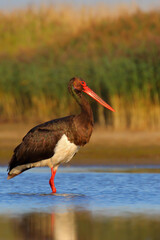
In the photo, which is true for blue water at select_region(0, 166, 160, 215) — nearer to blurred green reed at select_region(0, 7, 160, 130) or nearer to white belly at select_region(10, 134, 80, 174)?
white belly at select_region(10, 134, 80, 174)

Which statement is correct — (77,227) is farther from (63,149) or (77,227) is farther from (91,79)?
(91,79)

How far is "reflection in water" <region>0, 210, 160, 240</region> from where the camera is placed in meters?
5.56

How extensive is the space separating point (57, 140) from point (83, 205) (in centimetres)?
174

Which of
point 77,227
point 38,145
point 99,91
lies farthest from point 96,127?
point 77,227

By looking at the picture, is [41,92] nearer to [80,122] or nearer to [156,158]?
[156,158]

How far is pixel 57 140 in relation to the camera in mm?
8969

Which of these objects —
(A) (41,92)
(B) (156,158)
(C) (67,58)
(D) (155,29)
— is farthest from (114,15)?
(B) (156,158)

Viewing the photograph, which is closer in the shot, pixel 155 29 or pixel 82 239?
pixel 82 239

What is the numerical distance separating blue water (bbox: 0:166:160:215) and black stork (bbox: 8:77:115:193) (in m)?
0.35

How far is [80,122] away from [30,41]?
20067mm

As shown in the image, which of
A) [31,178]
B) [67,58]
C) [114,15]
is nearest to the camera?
[31,178]

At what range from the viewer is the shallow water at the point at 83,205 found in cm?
577

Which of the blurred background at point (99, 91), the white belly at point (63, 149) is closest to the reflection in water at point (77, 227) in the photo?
the white belly at point (63, 149)

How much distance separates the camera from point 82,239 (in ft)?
17.8
